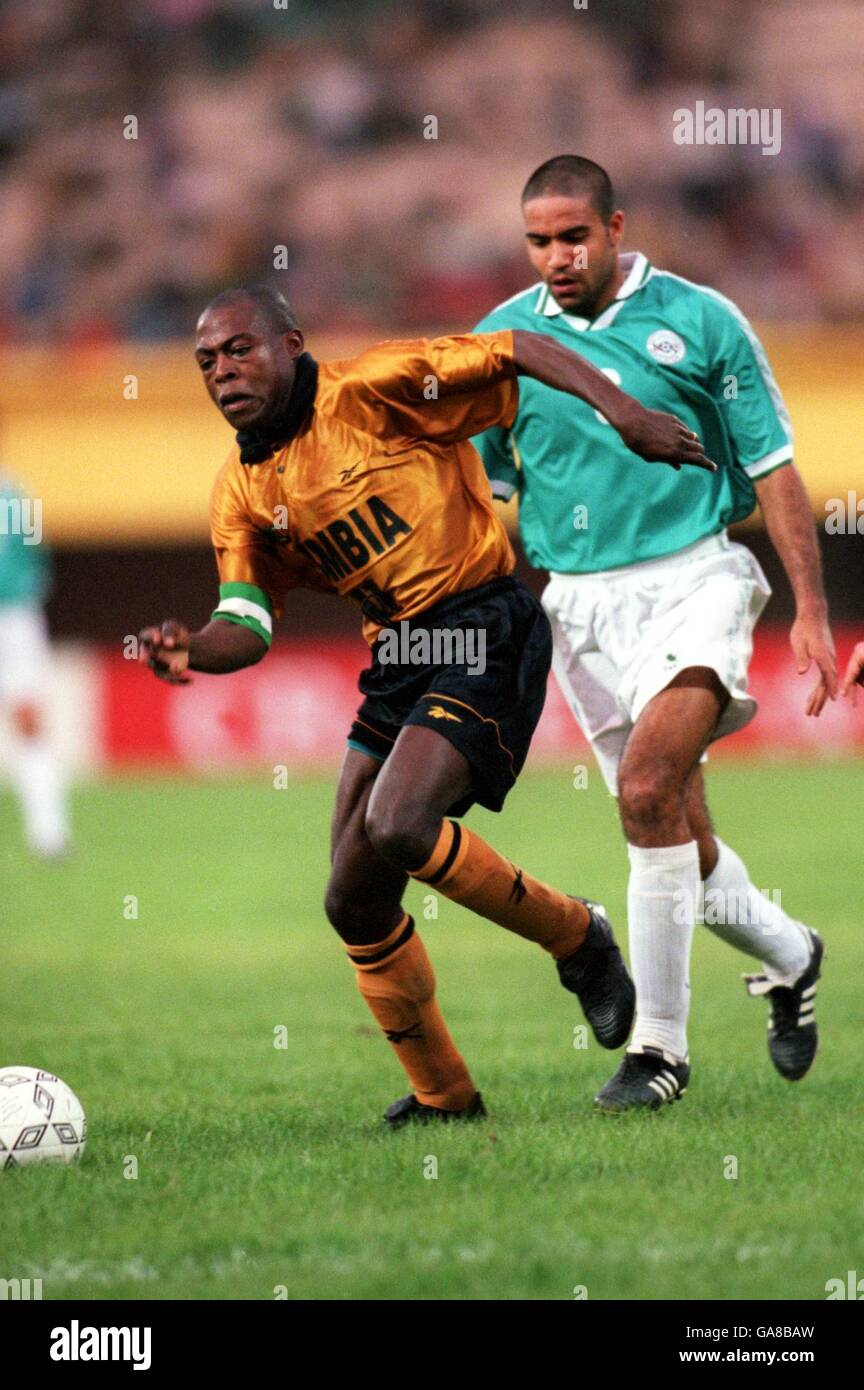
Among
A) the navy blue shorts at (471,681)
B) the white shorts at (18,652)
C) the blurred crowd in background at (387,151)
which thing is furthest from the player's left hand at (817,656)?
the blurred crowd in background at (387,151)

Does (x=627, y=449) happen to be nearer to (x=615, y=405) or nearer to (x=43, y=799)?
(x=615, y=405)

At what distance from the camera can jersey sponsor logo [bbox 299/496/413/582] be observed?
4793mm

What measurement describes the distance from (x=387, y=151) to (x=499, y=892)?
17733mm

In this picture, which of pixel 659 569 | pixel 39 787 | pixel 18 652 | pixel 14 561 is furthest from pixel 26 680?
pixel 659 569

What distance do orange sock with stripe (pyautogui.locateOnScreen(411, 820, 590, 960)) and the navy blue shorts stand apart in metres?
0.13

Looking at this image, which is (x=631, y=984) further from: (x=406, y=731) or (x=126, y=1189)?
(x=126, y=1189)

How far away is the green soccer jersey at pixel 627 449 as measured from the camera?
530 centimetres

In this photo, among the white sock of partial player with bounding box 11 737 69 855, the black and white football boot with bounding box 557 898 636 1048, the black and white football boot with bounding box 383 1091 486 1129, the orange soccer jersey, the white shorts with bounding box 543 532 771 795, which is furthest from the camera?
the white sock of partial player with bounding box 11 737 69 855

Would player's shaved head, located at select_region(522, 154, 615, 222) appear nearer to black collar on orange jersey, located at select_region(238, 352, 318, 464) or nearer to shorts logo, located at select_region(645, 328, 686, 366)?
shorts logo, located at select_region(645, 328, 686, 366)

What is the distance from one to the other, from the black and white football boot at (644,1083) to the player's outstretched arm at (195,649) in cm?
144

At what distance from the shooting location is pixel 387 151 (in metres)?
21.2

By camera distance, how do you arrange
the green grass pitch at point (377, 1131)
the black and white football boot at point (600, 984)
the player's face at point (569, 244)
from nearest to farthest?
the green grass pitch at point (377, 1131)
the black and white football boot at point (600, 984)
the player's face at point (569, 244)

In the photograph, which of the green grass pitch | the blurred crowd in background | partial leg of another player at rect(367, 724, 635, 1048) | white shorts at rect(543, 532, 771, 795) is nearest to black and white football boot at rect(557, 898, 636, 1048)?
partial leg of another player at rect(367, 724, 635, 1048)

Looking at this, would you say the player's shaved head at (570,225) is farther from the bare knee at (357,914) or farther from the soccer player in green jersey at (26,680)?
the soccer player in green jersey at (26,680)
